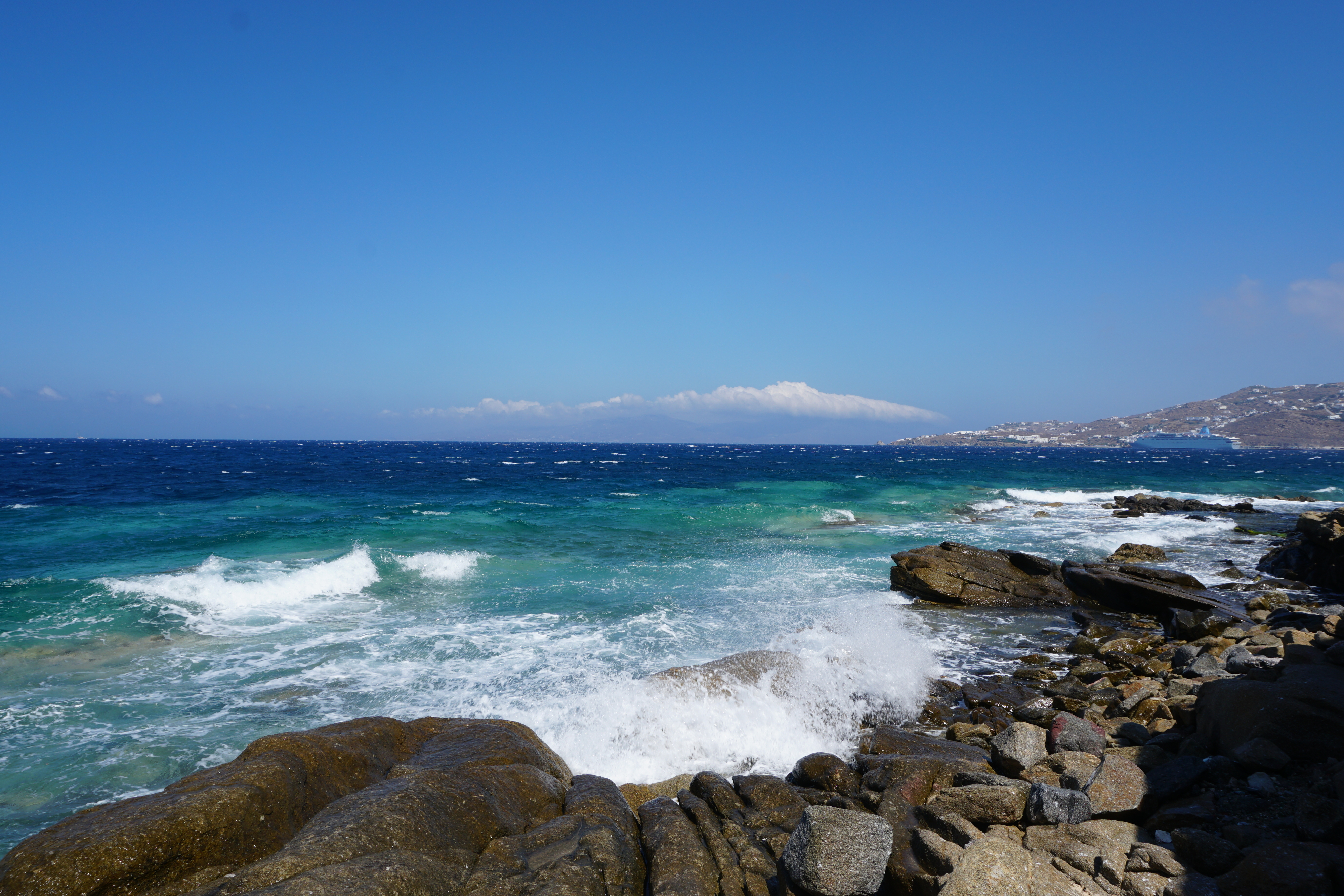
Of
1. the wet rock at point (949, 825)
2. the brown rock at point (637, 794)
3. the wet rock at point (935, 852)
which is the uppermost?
the wet rock at point (935, 852)

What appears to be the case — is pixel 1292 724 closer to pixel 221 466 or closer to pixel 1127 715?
pixel 1127 715

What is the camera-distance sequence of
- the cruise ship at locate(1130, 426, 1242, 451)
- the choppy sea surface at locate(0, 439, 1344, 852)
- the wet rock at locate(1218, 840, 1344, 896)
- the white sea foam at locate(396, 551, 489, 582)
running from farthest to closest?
the cruise ship at locate(1130, 426, 1242, 451) < the white sea foam at locate(396, 551, 489, 582) < the choppy sea surface at locate(0, 439, 1344, 852) < the wet rock at locate(1218, 840, 1344, 896)

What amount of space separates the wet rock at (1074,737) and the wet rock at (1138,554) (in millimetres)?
15656

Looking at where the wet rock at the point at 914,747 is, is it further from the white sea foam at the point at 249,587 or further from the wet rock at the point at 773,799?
the white sea foam at the point at 249,587

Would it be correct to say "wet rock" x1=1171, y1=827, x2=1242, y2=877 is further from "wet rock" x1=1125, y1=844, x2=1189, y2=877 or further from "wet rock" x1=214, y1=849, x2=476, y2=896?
"wet rock" x1=214, y1=849, x2=476, y2=896

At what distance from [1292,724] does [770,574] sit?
14.4 metres

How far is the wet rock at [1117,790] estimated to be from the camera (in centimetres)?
542

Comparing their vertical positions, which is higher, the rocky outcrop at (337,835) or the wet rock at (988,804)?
the rocky outcrop at (337,835)

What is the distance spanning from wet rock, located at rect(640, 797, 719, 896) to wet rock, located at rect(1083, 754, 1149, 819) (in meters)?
3.33

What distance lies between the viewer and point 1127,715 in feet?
28.2

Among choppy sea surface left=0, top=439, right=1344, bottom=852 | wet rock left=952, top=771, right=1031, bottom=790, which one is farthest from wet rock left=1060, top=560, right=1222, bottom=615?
wet rock left=952, top=771, right=1031, bottom=790

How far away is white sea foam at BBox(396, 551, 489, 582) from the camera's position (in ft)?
64.8

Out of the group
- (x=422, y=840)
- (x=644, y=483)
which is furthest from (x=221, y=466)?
(x=422, y=840)

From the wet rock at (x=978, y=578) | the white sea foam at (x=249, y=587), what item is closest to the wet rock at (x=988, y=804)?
the wet rock at (x=978, y=578)
